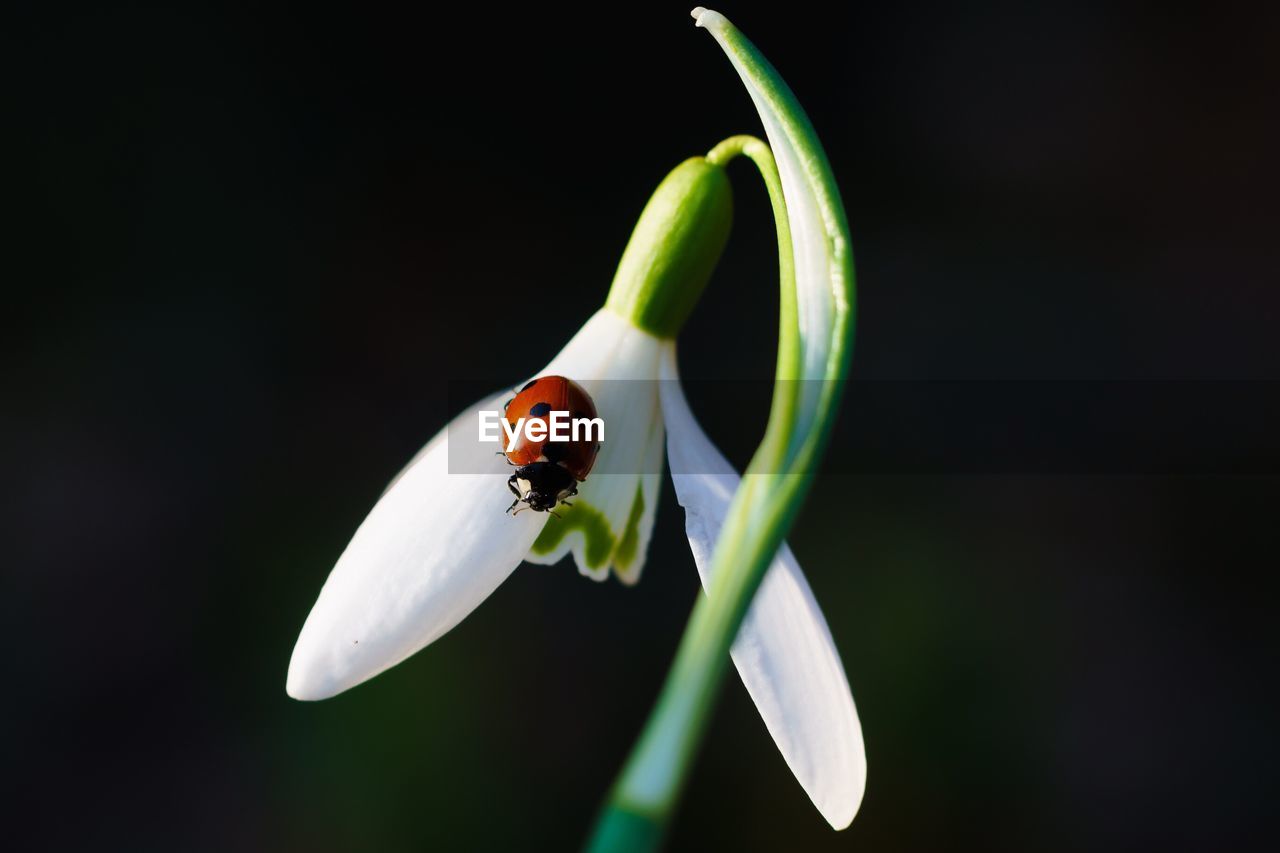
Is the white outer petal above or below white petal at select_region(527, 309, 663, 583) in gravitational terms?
below

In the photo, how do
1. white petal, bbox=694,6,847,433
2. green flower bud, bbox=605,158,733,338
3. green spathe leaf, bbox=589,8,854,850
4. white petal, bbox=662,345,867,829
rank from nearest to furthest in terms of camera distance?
green spathe leaf, bbox=589,8,854,850, white petal, bbox=694,6,847,433, white petal, bbox=662,345,867,829, green flower bud, bbox=605,158,733,338

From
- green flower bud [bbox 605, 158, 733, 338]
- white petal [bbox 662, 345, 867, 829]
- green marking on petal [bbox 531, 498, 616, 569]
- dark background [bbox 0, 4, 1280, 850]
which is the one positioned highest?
dark background [bbox 0, 4, 1280, 850]

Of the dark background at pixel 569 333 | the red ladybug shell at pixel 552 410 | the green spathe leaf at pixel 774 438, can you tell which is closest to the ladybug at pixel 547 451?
the red ladybug shell at pixel 552 410

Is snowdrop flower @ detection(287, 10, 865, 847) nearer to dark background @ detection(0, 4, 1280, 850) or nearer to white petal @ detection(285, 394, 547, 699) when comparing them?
white petal @ detection(285, 394, 547, 699)

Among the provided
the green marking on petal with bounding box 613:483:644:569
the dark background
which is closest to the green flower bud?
the green marking on petal with bounding box 613:483:644:569

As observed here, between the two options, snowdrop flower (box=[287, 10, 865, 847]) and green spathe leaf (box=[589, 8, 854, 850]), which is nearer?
green spathe leaf (box=[589, 8, 854, 850])

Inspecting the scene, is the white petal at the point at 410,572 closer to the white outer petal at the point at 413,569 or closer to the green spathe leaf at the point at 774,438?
the white outer petal at the point at 413,569

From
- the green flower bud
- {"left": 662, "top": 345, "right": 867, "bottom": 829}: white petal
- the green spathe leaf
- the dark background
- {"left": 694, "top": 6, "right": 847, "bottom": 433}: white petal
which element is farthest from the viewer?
the dark background

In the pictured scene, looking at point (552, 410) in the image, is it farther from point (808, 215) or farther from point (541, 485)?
point (808, 215)
